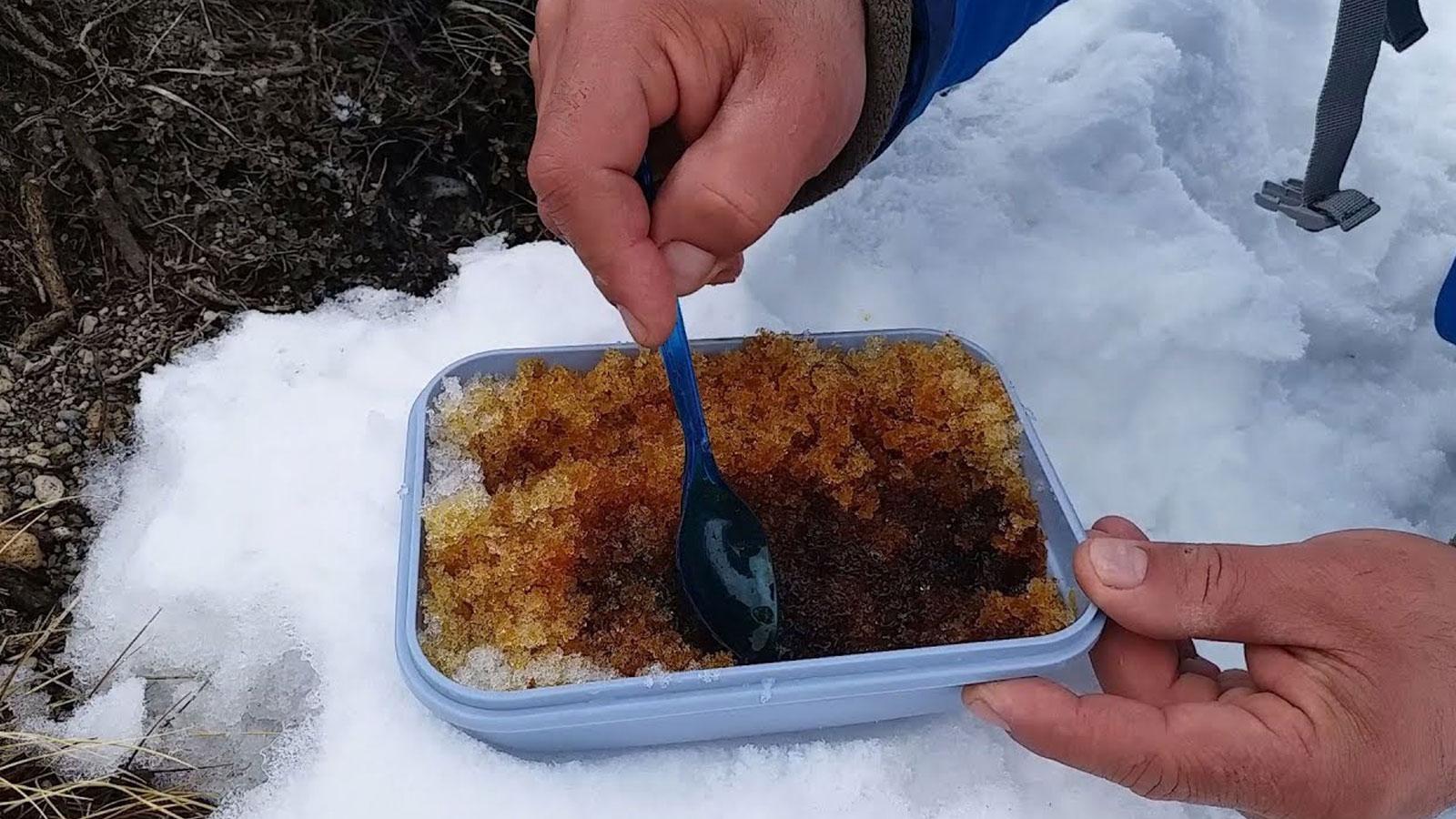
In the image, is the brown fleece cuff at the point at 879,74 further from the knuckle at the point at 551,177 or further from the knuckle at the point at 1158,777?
the knuckle at the point at 1158,777

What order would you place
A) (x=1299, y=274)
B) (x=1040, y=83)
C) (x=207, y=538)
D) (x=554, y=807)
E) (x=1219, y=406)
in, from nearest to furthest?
1. (x=554, y=807)
2. (x=207, y=538)
3. (x=1219, y=406)
4. (x=1299, y=274)
5. (x=1040, y=83)

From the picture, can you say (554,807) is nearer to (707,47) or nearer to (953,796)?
(953,796)

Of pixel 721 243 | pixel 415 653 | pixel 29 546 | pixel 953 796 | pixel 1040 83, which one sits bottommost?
pixel 29 546

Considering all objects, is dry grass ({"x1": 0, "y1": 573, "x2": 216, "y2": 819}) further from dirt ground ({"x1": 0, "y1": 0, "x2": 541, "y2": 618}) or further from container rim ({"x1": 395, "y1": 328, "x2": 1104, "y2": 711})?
container rim ({"x1": 395, "y1": 328, "x2": 1104, "y2": 711})

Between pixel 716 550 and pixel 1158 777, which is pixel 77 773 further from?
pixel 1158 777

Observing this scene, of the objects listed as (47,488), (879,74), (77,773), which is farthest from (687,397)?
(47,488)

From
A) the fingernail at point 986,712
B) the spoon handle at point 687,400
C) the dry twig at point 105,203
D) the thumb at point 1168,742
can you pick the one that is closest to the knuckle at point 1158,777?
the thumb at point 1168,742

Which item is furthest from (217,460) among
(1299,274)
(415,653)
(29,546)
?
(1299,274)
